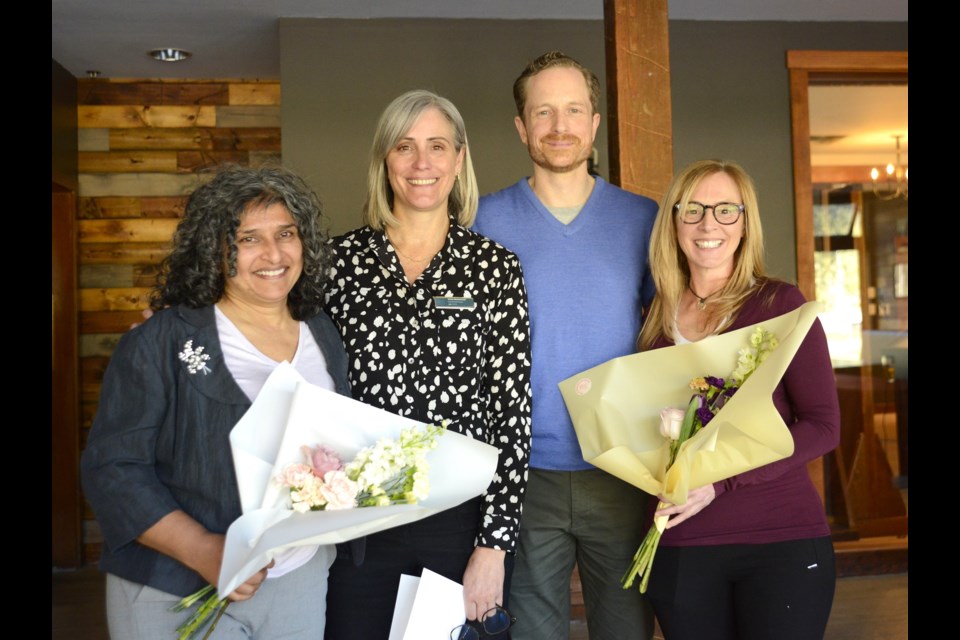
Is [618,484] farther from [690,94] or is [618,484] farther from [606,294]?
[690,94]

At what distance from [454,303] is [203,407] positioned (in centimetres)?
71

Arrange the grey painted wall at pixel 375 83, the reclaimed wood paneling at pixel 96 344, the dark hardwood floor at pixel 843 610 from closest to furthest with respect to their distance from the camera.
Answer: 1. the dark hardwood floor at pixel 843 610
2. the grey painted wall at pixel 375 83
3. the reclaimed wood paneling at pixel 96 344

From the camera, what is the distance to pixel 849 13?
5.49m

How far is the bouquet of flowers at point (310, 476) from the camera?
5.64ft

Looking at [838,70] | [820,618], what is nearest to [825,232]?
[838,70]

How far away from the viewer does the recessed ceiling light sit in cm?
578

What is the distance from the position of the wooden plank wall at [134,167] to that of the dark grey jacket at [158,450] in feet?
15.5

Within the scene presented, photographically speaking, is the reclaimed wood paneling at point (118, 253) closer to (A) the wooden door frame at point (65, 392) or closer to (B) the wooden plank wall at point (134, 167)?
(B) the wooden plank wall at point (134, 167)

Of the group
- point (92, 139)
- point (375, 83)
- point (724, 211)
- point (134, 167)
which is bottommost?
point (724, 211)

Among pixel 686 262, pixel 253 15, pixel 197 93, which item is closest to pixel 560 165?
pixel 686 262

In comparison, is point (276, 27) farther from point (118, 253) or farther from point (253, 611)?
point (253, 611)

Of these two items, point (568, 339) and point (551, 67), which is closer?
point (568, 339)

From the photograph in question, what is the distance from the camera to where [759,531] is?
214 cm

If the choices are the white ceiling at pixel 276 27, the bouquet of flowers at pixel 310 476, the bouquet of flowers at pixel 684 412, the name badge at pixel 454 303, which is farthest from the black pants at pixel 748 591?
the white ceiling at pixel 276 27
